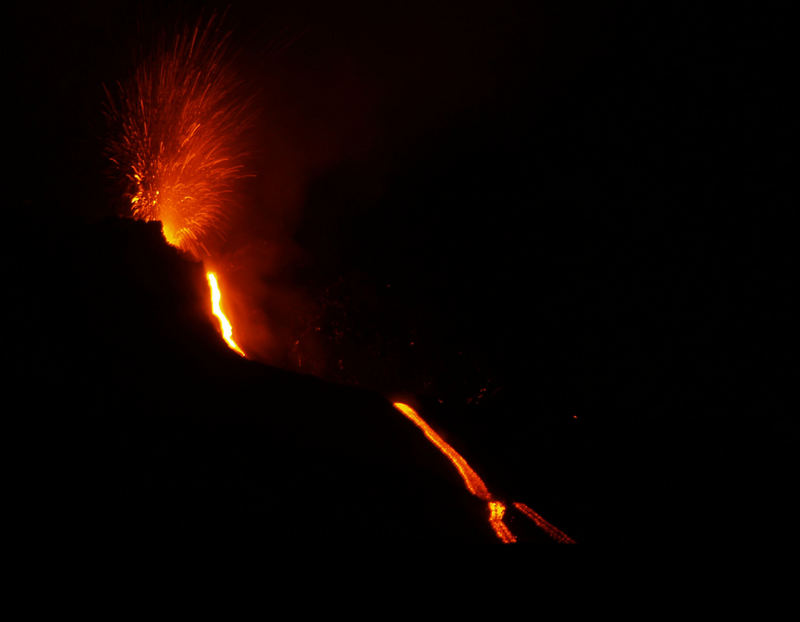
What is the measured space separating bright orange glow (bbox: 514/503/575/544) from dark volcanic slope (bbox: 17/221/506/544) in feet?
1.11

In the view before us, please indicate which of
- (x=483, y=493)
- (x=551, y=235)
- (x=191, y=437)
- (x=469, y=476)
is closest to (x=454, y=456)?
(x=469, y=476)

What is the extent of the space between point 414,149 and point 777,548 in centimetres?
642

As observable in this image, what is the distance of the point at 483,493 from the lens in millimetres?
3314

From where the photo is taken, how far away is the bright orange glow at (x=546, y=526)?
3.15 metres

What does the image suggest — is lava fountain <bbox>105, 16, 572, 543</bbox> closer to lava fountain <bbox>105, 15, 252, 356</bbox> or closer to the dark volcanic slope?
lava fountain <bbox>105, 15, 252, 356</bbox>

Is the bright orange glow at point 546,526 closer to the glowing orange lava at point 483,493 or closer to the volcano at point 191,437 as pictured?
the glowing orange lava at point 483,493

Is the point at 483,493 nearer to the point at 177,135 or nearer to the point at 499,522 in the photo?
the point at 499,522

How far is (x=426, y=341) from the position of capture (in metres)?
7.18

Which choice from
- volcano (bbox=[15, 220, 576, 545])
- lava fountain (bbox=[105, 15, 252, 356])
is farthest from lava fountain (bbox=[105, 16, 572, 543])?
volcano (bbox=[15, 220, 576, 545])

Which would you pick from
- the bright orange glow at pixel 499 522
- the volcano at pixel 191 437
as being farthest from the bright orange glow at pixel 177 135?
the bright orange glow at pixel 499 522

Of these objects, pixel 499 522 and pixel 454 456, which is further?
pixel 454 456

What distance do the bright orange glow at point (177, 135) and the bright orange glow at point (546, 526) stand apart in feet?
13.7

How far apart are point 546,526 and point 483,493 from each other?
36 centimetres

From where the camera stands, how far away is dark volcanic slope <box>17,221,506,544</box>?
2.09 meters
